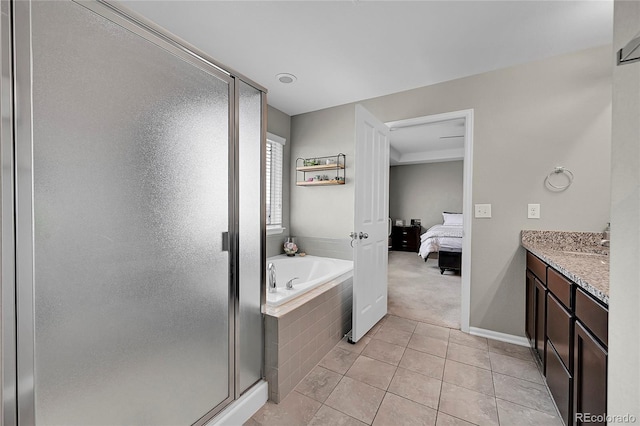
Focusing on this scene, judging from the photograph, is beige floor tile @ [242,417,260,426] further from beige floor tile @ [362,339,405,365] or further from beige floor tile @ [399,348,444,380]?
beige floor tile @ [399,348,444,380]

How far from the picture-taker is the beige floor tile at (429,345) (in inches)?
88.0

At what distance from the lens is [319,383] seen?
1819 mm

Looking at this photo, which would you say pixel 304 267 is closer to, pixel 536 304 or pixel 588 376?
pixel 536 304

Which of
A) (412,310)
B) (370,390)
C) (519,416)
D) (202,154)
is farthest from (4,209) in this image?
(412,310)

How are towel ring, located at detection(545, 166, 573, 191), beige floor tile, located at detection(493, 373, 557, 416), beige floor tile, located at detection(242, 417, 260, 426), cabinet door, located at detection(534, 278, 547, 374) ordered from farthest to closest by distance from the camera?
towel ring, located at detection(545, 166, 573, 191) < cabinet door, located at detection(534, 278, 547, 374) < beige floor tile, located at detection(493, 373, 557, 416) < beige floor tile, located at detection(242, 417, 260, 426)

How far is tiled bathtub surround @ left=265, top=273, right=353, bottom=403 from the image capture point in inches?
64.1

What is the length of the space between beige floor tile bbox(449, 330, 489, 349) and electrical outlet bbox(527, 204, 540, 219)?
3.84 feet

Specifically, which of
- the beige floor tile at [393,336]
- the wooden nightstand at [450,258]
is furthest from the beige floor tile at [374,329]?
the wooden nightstand at [450,258]

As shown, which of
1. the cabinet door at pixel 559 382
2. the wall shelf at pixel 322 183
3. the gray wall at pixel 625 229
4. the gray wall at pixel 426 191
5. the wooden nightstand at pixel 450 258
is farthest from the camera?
the gray wall at pixel 426 191

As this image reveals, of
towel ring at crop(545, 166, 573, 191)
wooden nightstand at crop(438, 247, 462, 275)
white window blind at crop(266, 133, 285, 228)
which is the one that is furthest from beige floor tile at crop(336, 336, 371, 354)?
wooden nightstand at crop(438, 247, 462, 275)

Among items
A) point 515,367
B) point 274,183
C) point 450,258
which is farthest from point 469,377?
point 450,258

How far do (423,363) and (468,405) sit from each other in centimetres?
45

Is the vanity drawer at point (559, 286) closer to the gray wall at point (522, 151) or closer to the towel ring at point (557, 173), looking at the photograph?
the gray wall at point (522, 151)

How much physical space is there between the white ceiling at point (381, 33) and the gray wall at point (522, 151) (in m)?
0.18
